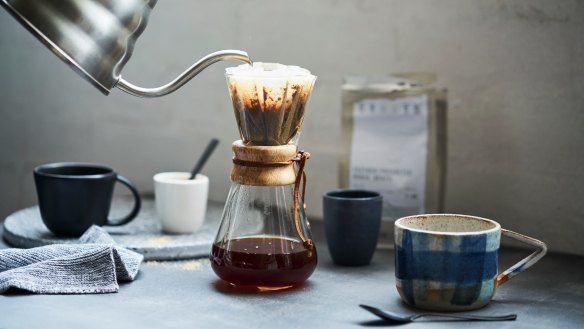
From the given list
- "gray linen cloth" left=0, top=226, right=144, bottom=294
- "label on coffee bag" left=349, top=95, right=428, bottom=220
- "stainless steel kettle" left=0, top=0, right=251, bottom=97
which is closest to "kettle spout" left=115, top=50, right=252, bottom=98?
"stainless steel kettle" left=0, top=0, right=251, bottom=97

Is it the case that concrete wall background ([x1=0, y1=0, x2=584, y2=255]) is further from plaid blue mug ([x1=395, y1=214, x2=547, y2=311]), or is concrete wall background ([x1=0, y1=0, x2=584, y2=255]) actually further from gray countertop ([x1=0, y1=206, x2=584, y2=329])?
plaid blue mug ([x1=395, y1=214, x2=547, y2=311])

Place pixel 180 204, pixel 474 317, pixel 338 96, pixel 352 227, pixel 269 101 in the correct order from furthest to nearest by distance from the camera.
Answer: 1. pixel 338 96
2. pixel 180 204
3. pixel 352 227
4. pixel 269 101
5. pixel 474 317

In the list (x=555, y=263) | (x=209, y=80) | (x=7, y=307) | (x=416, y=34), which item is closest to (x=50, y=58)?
(x=209, y=80)

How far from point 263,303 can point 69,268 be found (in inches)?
9.9

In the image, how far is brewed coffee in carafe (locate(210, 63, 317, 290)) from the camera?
3.53 feet

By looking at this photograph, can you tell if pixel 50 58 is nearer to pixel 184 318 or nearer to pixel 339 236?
pixel 339 236

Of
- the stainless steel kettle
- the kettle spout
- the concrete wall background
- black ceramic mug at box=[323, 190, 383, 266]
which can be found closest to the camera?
the stainless steel kettle

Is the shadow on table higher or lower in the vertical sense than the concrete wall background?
lower

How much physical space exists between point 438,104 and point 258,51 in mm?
365

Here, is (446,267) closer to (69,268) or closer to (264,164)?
(264,164)

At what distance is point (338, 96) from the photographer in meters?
1.53

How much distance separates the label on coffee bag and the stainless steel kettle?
20.4 inches

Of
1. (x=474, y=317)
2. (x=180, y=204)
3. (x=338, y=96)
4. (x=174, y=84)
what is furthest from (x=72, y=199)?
(x=474, y=317)

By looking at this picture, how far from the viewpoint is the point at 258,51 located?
62.5 inches
